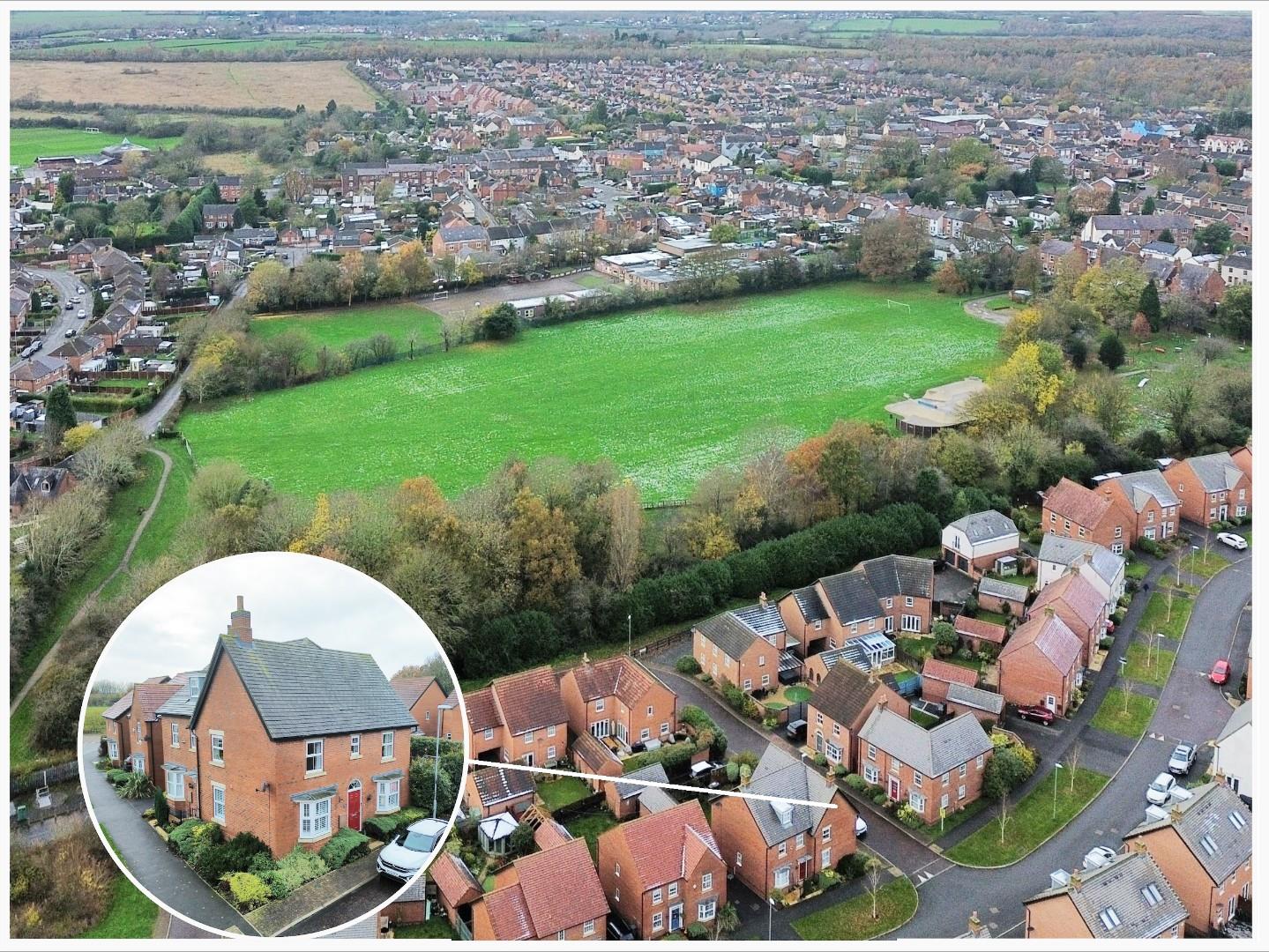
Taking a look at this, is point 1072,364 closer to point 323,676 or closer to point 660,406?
point 660,406

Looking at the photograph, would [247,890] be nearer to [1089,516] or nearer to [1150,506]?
[1089,516]

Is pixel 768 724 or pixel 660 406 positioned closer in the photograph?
pixel 768 724

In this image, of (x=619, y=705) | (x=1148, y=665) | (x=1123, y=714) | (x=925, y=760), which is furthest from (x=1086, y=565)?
(x=619, y=705)

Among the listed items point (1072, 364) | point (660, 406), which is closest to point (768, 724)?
point (660, 406)

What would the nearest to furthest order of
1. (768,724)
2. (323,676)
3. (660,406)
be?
1. (323,676)
2. (768,724)
3. (660,406)

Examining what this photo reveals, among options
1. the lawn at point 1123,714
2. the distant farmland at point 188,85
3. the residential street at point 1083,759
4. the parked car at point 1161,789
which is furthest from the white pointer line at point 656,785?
the distant farmland at point 188,85

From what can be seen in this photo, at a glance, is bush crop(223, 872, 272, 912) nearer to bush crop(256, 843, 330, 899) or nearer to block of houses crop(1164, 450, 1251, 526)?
bush crop(256, 843, 330, 899)
